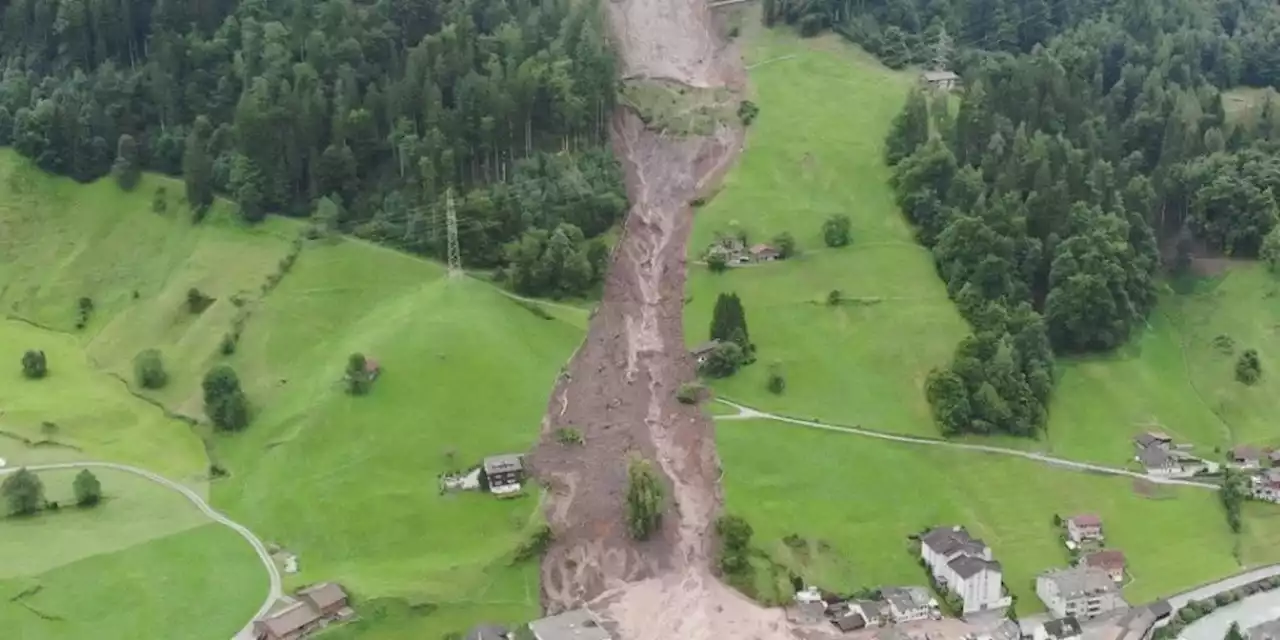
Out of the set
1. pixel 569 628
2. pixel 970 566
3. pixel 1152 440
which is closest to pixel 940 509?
pixel 970 566

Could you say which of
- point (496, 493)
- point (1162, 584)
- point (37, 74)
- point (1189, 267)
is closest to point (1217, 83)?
point (1189, 267)

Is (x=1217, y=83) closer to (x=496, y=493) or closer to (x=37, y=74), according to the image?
(x=496, y=493)

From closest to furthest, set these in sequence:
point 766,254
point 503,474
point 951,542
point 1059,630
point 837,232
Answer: point 1059,630 < point 951,542 < point 503,474 < point 766,254 < point 837,232

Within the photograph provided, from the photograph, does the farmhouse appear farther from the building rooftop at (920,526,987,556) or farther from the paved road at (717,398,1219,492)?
the paved road at (717,398,1219,492)

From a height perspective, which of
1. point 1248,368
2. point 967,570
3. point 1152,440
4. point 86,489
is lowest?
point 1152,440

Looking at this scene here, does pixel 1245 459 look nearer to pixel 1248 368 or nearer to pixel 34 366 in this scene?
pixel 1248 368

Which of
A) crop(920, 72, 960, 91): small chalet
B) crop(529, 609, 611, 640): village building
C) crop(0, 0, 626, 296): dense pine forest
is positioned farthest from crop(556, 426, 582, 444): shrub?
crop(920, 72, 960, 91): small chalet
